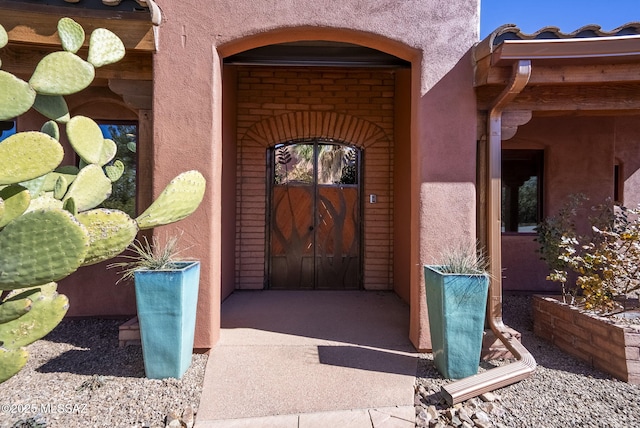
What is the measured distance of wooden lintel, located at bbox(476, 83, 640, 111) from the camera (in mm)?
3936

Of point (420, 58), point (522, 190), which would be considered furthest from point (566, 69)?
point (522, 190)

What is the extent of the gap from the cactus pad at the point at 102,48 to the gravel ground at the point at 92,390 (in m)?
2.42

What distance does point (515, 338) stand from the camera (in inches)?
142

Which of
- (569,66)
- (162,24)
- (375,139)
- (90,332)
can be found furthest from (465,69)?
(90,332)

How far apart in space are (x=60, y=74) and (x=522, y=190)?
676cm

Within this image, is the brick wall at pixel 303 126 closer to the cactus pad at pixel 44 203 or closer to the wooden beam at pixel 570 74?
the wooden beam at pixel 570 74

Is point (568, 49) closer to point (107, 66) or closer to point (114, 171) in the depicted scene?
point (114, 171)

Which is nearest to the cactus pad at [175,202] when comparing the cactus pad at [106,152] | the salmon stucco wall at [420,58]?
the cactus pad at [106,152]

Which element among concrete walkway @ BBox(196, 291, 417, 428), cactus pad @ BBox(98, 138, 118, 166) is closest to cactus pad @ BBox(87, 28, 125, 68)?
cactus pad @ BBox(98, 138, 118, 166)

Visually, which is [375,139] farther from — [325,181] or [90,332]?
[90,332]

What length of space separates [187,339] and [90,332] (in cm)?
182

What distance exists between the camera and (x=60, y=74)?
6.56 ft

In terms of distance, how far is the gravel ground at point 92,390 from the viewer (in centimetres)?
261

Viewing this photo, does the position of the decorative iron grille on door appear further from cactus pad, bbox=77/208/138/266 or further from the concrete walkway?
cactus pad, bbox=77/208/138/266
